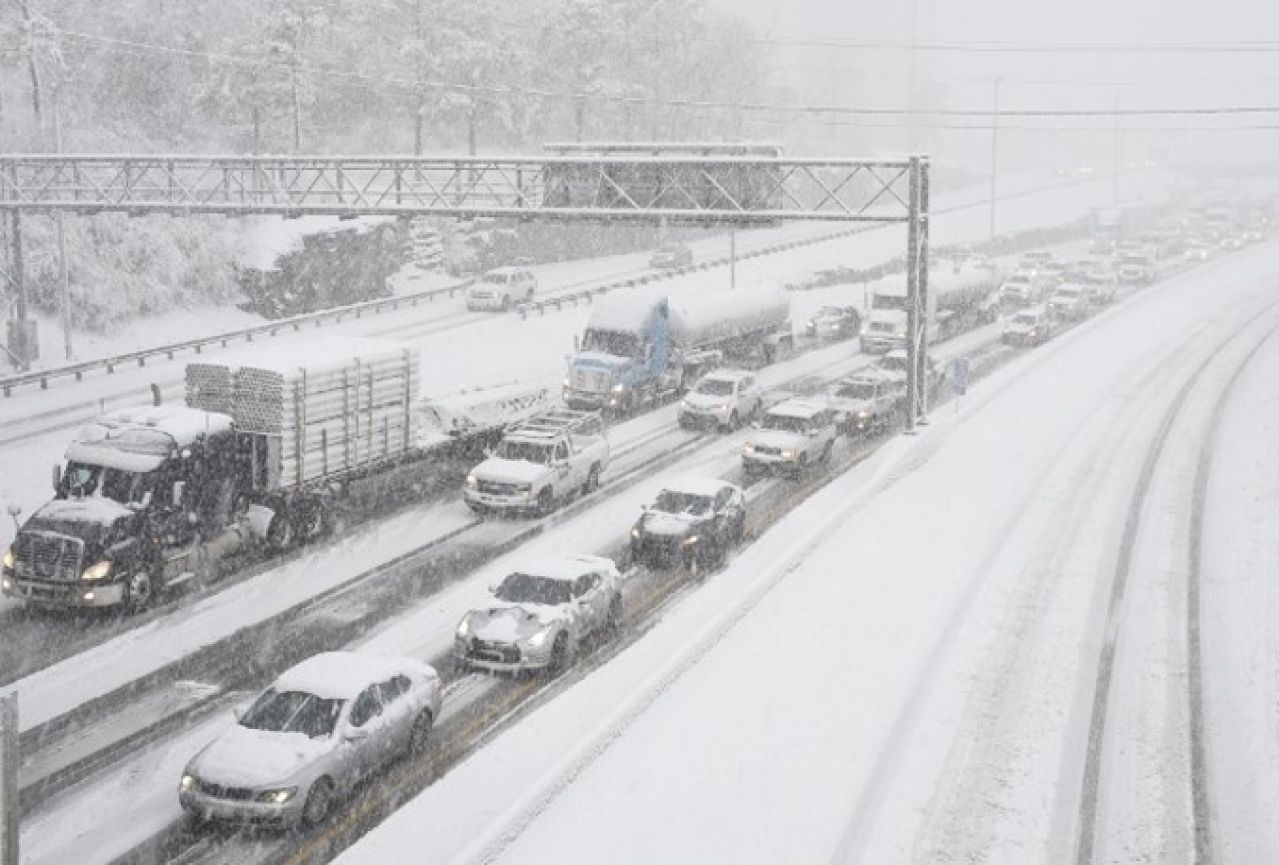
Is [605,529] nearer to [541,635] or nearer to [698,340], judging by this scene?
[541,635]

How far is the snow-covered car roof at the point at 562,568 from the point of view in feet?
72.1

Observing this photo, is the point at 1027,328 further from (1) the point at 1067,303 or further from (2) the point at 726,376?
(2) the point at 726,376

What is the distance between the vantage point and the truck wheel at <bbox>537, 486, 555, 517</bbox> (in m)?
30.2

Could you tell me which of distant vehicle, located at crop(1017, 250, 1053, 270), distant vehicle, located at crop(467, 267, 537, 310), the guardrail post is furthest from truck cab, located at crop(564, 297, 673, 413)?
distant vehicle, located at crop(1017, 250, 1053, 270)

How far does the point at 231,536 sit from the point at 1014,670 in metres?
15.0

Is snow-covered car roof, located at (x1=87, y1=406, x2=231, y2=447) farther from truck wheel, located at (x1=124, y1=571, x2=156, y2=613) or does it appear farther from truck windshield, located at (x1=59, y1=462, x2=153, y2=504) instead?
truck wheel, located at (x1=124, y1=571, x2=156, y2=613)

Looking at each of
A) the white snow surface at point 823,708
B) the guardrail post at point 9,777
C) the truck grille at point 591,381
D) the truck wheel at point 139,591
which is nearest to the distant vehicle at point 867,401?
the white snow surface at point 823,708

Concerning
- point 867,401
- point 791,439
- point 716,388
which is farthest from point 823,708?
point 867,401

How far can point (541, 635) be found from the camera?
20719 millimetres

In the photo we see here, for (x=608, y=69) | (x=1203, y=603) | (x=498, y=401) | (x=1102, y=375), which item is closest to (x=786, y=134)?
(x=608, y=69)

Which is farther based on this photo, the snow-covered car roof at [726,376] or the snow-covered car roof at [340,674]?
the snow-covered car roof at [726,376]

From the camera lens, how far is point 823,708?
64.6ft

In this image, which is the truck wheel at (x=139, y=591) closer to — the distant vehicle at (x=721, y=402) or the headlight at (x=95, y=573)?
the headlight at (x=95, y=573)

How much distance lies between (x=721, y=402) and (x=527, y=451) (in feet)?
33.1
